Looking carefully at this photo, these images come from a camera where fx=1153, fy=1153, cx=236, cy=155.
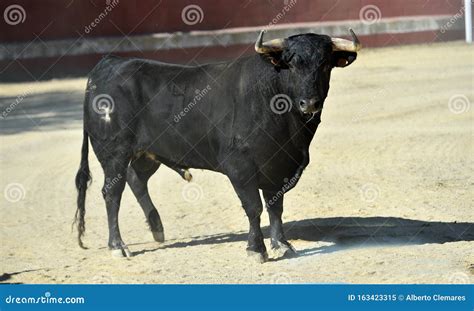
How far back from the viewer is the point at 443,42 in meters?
19.1

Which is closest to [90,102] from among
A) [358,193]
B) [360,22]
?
[358,193]
